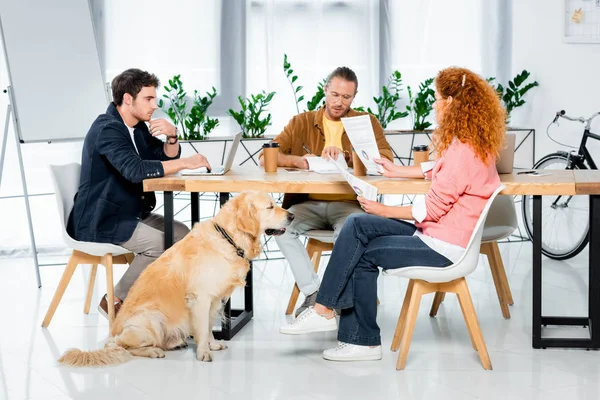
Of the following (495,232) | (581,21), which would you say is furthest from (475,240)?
(581,21)

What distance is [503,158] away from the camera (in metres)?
3.34

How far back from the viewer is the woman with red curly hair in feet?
9.58

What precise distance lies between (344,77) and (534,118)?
2606 mm

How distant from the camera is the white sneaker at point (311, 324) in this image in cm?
309

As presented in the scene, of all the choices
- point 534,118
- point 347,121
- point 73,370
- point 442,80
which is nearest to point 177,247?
point 73,370

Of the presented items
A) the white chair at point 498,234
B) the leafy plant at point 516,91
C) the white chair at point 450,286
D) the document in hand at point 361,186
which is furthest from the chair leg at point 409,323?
the leafy plant at point 516,91

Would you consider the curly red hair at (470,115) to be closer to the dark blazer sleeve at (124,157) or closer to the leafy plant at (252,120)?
the dark blazer sleeve at (124,157)

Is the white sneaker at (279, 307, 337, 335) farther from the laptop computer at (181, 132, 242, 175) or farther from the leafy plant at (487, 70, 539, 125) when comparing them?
the leafy plant at (487, 70, 539, 125)

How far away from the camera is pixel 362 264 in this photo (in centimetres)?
304

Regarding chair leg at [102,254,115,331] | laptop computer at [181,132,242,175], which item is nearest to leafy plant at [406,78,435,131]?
laptop computer at [181,132,242,175]

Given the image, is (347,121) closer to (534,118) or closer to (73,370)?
(73,370)

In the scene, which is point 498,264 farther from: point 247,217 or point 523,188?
point 247,217

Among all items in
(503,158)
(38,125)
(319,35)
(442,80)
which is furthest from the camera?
(319,35)

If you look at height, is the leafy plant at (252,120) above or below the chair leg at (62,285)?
above
